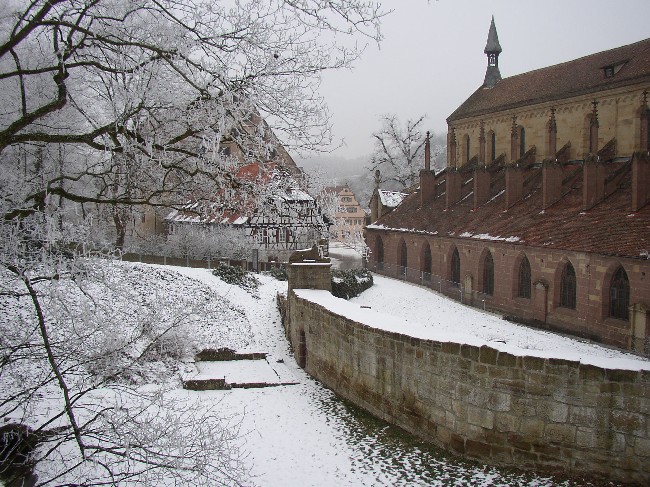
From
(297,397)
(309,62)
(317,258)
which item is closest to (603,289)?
(317,258)

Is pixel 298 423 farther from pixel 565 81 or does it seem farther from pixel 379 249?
pixel 379 249

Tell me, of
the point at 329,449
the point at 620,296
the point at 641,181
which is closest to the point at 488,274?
the point at 620,296

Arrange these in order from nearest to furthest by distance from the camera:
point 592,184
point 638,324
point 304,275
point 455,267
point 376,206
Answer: point 304,275 → point 638,324 → point 592,184 → point 455,267 → point 376,206

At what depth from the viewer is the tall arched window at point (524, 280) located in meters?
23.5

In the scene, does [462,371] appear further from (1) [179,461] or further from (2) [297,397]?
(1) [179,461]

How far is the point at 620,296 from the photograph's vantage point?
18969 millimetres

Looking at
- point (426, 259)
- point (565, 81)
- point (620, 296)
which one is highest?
point (565, 81)

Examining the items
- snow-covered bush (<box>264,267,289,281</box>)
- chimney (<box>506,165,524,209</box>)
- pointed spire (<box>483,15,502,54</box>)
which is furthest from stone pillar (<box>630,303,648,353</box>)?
pointed spire (<box>483,15,502,54</box>)

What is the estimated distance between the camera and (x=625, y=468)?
7.15 m

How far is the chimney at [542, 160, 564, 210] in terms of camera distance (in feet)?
79.8

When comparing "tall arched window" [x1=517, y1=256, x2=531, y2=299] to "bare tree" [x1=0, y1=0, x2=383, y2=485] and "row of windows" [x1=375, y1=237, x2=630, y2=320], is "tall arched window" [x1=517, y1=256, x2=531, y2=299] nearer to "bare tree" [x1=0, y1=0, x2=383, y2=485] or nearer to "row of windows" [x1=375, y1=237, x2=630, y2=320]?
"row of windows" [x1=375, y1=237, x2=630, y2=320]

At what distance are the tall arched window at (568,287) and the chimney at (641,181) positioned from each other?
10.3 feet

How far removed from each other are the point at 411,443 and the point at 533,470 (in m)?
1.95

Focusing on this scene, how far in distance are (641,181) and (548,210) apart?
463cm
